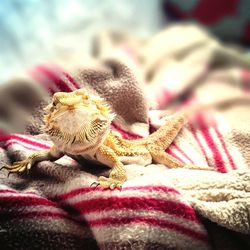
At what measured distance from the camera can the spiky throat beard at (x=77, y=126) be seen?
55 centimetres

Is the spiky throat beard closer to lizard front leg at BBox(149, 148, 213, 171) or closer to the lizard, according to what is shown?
the lizard

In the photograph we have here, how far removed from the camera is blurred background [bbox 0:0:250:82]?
45 cm

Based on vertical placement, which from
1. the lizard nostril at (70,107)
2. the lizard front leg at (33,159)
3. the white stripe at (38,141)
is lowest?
the lizard front leg at (33,159)

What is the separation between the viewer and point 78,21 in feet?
1.49

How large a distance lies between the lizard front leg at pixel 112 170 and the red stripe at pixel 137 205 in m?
0.02

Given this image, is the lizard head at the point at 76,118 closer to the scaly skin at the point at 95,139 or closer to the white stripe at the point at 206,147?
the scaly skin at the point at 95,139

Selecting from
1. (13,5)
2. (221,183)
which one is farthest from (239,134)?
(13,5)

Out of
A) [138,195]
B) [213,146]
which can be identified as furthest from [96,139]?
[213,146]

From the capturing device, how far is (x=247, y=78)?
510 mm

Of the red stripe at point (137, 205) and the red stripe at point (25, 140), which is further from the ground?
the red stripe at point (25, 140)

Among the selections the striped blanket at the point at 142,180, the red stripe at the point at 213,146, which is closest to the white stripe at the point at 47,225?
the striped blanket at the point at 142,180

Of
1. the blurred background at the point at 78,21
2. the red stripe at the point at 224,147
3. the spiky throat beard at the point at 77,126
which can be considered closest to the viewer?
the blurred background at the point at 78,21

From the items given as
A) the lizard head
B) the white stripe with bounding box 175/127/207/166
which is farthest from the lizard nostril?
the white stripe with bounding box 175/127/207/166

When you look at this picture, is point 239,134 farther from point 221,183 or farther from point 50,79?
point 50,79
